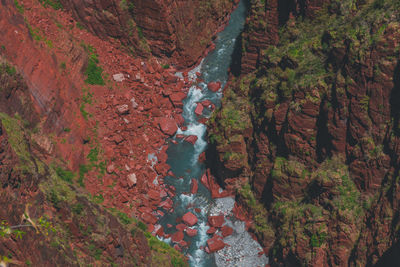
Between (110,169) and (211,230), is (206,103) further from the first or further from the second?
(211,230)

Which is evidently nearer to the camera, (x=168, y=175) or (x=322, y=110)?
(x=322, y=110)

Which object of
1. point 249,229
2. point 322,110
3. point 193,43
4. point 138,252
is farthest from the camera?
point 193,43

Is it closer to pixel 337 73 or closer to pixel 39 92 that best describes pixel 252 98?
pixel 337 73

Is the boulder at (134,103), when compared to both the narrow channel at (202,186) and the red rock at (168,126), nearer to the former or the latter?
the red rock at (168,126)

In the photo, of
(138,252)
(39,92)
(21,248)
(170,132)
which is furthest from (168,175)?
(21,248)

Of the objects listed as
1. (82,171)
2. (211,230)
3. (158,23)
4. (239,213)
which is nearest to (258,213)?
(239,213)

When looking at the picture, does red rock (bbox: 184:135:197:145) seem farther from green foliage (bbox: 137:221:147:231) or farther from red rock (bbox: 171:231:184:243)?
green foliage (bbox: 137:221:147:231)
